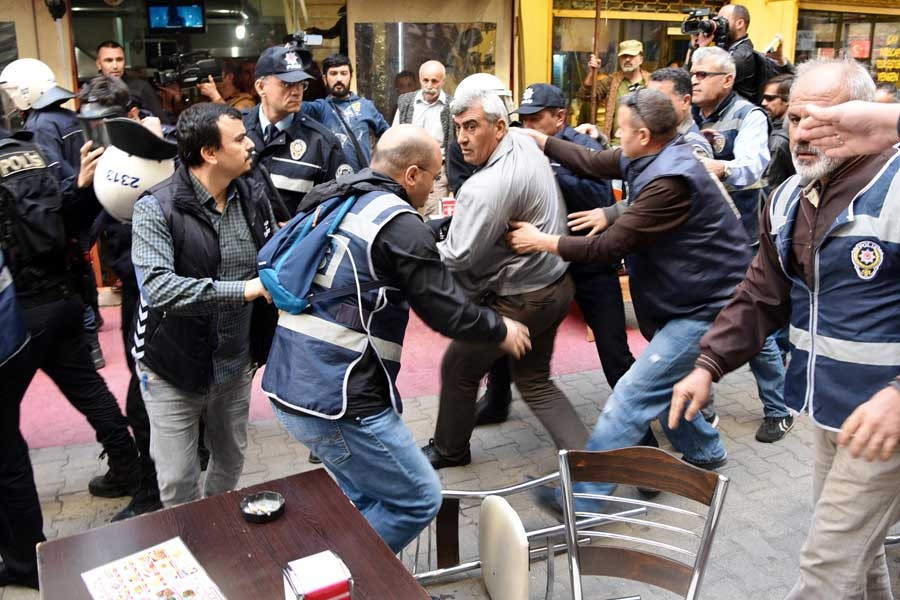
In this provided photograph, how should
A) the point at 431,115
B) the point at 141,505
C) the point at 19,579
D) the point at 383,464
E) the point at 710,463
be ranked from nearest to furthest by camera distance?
the point at 383,464
the point at 19,579
the point at 141,505
the point at 710,463
the point at 431,115

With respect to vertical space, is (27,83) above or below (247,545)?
above

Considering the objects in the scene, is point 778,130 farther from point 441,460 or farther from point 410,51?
point 410,51

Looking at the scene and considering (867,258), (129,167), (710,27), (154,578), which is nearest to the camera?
(154,578)

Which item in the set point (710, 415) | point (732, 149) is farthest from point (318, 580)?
point (732, 149)

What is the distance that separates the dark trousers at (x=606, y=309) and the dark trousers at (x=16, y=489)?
2724mm

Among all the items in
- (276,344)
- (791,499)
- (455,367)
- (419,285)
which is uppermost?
(419,285)

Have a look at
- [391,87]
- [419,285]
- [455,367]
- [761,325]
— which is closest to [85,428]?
[455,367]

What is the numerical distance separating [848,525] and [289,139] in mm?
3442

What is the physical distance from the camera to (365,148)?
21.6 feet

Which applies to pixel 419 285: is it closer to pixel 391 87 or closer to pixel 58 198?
pixel 58 198

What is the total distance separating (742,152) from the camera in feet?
16.4

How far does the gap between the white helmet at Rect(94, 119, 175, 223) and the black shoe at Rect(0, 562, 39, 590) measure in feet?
5.30

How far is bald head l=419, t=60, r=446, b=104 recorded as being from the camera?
7.39 meters

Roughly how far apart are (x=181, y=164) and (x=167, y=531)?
142 cm
